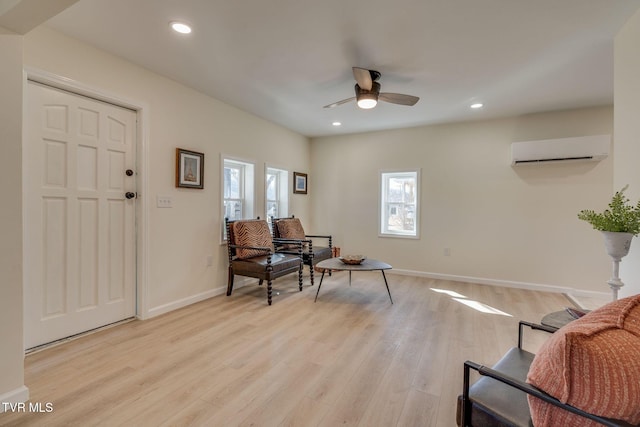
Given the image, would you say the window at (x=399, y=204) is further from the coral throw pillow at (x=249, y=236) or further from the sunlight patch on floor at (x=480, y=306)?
the coral throw pillow at (x=249, y=236)

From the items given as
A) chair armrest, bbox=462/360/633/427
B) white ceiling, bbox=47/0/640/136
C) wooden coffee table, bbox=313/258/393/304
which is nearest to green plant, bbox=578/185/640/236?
white ceiling, bbox=47/0/640/136

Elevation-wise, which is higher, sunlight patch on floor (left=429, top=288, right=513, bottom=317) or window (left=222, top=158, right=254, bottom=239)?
window (left=222, top=158, right=254, bottom=239)

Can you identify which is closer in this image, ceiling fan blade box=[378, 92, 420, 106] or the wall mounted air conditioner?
ceiling fan blade box=[378, 92, 420, 106]

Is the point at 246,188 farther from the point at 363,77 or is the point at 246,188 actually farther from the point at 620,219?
the point at 620,219

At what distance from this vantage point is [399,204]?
201 inches

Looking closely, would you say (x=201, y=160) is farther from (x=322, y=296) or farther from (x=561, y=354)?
(x=561, y=354)

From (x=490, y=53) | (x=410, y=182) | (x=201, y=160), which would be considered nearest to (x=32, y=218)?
(x=201, y=160)

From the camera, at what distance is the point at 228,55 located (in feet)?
8.48

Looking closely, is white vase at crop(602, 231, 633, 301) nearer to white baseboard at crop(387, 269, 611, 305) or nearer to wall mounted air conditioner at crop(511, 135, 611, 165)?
white baseboard at crop(387, 269, 611, 305)

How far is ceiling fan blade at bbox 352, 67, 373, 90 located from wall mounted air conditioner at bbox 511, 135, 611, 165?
261cm

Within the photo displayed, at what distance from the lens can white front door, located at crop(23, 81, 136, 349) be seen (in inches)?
86.9

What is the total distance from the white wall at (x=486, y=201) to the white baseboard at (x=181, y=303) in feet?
8.30

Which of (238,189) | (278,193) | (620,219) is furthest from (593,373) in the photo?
(278,193)

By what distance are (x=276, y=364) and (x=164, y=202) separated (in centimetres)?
203
